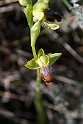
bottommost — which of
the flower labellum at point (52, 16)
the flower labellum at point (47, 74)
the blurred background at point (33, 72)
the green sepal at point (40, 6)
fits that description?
the blurred background at point (33, 72)

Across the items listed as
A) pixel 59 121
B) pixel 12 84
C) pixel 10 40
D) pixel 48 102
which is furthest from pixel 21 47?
pixel 59 121

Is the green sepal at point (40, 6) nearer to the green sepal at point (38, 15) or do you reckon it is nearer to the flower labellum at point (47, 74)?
the green sepal at point (38, 15)

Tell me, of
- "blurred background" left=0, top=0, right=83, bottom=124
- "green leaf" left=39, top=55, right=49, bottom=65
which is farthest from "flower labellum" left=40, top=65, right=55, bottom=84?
"blurred background" left=0, top=0, right=83, bottom=124

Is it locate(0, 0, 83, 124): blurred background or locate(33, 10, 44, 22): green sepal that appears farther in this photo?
locate(0, 0, 83, 124): blurred background

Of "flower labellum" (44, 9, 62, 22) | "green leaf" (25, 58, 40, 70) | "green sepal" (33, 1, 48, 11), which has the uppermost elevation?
"green sepal" (33, 1, 48, 11)

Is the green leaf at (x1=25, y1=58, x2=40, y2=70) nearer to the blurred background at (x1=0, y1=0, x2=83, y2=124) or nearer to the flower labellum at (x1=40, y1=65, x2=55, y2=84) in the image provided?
the flower labellum at (x1=40, y1=65, x2=55, y2=84)

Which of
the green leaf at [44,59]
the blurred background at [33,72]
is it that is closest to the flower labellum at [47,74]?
the green leaf at [44,59]

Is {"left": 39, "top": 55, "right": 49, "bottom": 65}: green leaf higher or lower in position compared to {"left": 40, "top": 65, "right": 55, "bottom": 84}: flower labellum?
higher

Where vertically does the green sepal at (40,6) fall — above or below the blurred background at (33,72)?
above

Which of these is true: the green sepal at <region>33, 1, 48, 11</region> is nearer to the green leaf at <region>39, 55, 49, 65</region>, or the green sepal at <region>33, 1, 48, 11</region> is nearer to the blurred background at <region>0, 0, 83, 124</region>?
the green leaf at <region>39, 55, 49, 65</region>

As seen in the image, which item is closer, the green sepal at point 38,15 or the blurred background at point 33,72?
the green sepal at point 38,15
